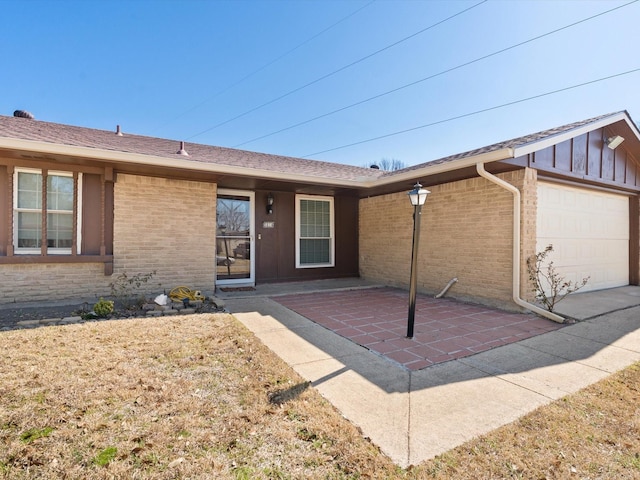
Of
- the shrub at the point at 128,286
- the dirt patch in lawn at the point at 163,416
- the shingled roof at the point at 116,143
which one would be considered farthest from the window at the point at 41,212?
the dirt patch in lawn at the point at 163,416

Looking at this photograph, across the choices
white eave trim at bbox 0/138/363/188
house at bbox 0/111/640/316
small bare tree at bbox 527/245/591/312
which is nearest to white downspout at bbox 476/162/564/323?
house at bbox 0/111/640/316

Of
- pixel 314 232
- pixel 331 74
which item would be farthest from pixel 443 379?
pixel 331 74

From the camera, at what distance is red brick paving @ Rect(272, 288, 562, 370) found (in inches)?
159

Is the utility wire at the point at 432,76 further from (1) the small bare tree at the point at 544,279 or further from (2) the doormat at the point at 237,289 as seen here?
(2) the doormat at the point at 237,289

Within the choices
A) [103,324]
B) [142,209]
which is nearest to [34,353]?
[103,324]

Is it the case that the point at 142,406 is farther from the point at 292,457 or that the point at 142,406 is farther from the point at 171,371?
the point at 292,457

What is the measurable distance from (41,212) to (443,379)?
23.7 feet

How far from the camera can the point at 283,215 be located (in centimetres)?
909

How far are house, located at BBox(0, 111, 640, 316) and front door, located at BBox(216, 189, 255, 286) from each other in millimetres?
26

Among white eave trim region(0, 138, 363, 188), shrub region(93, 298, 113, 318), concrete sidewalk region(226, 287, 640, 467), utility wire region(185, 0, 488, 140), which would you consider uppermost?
utility wire region(185, 0, 488, 140)

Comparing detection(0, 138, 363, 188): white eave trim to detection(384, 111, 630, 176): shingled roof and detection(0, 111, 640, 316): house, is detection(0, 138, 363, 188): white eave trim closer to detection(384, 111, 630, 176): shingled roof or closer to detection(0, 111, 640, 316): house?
detection(0, 111, 640, 316): house

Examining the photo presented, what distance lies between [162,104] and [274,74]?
512 cm

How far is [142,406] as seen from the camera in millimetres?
2629

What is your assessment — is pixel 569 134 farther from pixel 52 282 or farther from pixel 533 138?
pixel 52 282
